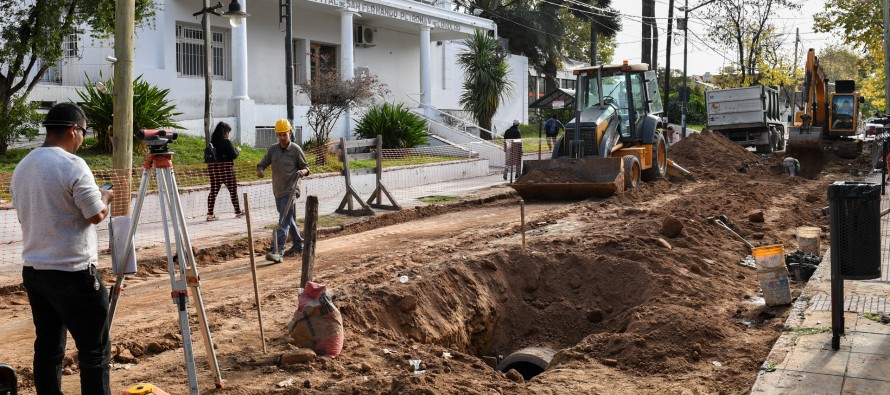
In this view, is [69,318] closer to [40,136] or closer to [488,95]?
[40,136]

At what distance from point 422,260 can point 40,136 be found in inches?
444

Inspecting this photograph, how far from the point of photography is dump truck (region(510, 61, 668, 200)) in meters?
17.0

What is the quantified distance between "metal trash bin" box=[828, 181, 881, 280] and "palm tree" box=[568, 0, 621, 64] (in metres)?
40.0

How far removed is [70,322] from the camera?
4.71 metres

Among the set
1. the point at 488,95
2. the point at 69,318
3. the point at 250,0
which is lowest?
the point at 69,318

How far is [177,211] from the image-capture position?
521 cm

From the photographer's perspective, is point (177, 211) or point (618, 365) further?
point (618, 365)

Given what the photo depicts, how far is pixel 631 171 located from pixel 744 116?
1464 cm

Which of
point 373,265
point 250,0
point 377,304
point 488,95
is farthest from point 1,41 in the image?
point 488,95

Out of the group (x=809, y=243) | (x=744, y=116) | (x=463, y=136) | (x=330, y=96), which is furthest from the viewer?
(x=744, y=116)

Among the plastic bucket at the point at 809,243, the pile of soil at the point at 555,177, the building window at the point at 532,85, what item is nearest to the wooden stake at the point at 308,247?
the plastic bucket at the point at 809,243

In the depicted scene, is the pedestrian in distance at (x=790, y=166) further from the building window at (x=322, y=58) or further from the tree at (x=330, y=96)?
the building window at (x=322, y=58)

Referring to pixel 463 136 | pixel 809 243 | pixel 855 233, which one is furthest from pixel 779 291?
pixel 463 136

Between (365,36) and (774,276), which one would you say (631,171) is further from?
(365,36)
